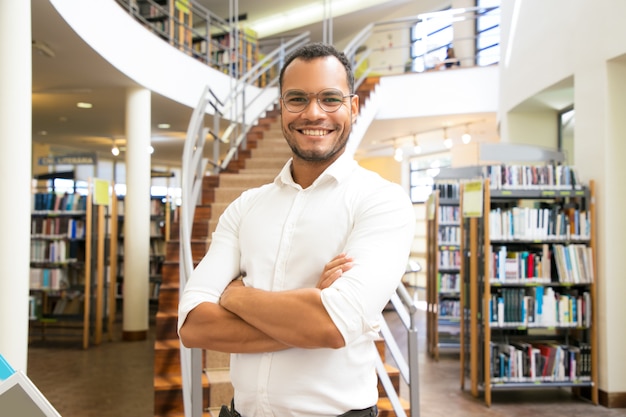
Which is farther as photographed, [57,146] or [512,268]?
[57,146]

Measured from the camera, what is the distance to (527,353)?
193 inches

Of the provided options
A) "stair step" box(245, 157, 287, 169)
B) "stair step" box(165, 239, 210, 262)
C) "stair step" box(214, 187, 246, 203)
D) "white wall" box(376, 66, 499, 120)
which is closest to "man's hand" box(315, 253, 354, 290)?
"stair step" box(165, 239, 210, 262)

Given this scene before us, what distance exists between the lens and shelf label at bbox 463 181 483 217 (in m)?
4.96

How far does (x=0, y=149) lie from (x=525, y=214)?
385 cm

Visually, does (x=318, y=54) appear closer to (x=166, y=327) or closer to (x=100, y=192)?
(x=166, y=327)

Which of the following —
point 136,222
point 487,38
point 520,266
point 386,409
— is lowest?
point 386,409

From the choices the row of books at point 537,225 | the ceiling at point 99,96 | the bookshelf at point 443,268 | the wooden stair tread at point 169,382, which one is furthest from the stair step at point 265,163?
the wooden stair tread at point 169,382

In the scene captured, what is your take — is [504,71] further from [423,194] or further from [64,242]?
[423,194]

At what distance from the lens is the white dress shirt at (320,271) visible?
1.13 meters

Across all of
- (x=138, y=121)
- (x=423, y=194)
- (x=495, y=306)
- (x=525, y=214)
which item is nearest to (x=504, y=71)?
(x=525, y=214)

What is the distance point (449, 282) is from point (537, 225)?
225 cm

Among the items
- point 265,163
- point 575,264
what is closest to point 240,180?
point 265,163

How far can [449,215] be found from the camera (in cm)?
741

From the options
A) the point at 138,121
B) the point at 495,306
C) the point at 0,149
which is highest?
the point at 138,121
